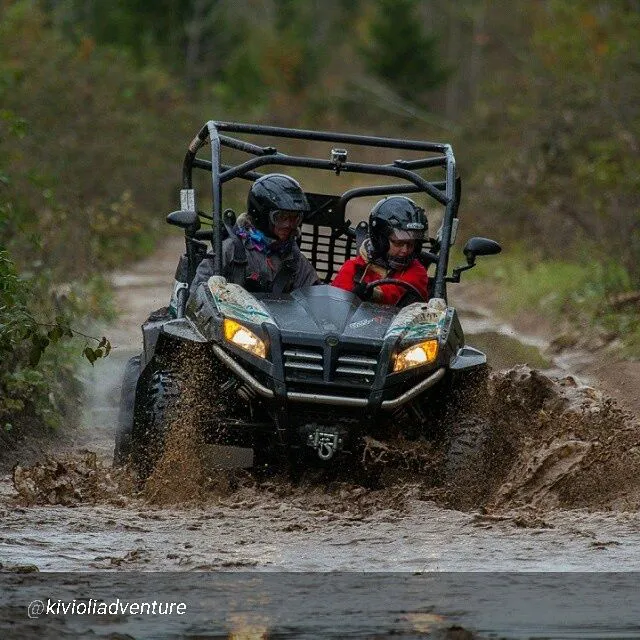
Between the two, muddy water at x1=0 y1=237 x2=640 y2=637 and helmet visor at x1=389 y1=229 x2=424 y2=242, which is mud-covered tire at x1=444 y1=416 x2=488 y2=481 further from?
helmet visor at x1=389 y1=229 x2=424 y2=242

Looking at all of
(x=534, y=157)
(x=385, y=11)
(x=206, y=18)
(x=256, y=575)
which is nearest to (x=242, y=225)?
(x=256, y=575)

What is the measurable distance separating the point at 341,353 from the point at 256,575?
5.84 ft

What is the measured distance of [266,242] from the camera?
30.2 feet

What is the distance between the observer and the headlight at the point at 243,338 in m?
7.85

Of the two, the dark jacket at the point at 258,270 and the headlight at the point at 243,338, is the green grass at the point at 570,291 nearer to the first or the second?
the dark jacket at the point at 258,270

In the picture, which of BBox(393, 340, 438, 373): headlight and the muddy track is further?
BBox(393, 340, 438, 373): headlight

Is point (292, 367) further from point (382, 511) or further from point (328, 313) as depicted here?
point (382, 511)

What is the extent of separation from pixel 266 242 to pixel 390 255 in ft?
2.31

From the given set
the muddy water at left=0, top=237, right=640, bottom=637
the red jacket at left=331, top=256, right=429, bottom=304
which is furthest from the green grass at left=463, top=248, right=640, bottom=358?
the muddy water at left=0, top=237, right=640, bottom=637

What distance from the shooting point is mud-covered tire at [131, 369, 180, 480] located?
8.17 meters

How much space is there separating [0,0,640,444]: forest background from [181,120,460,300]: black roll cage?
104 cm

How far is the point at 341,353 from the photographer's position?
310 inches

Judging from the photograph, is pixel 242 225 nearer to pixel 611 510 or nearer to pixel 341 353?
pixel 341 353

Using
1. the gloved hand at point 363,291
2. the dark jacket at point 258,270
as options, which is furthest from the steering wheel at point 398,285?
the dark jacket at point 258,270
